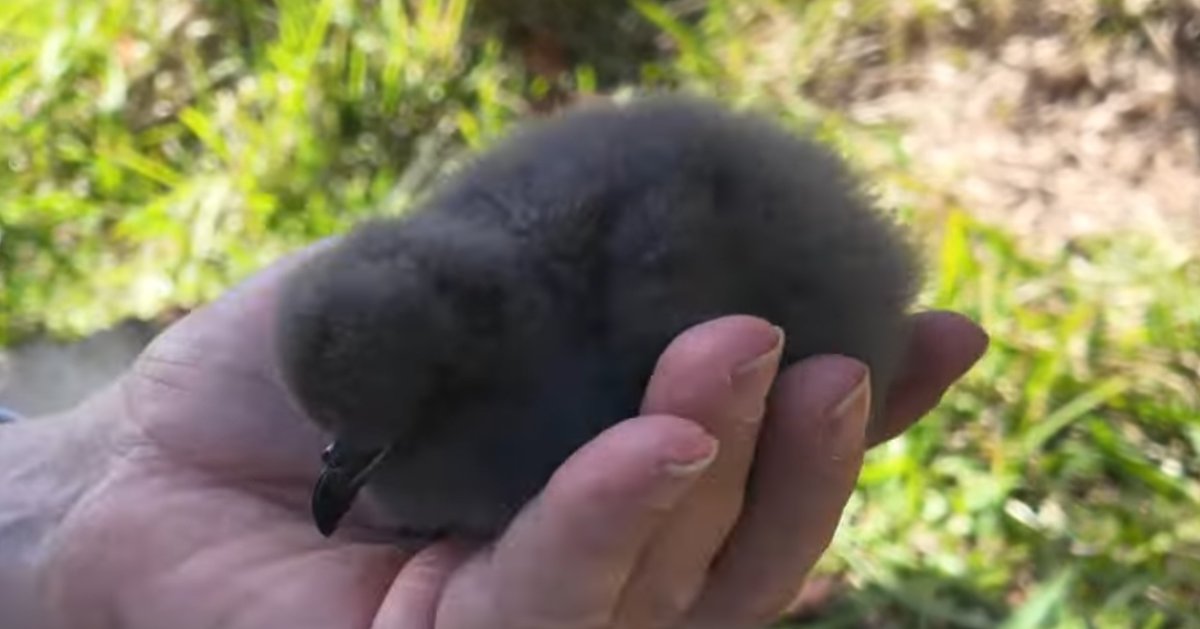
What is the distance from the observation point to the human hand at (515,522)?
1333mm

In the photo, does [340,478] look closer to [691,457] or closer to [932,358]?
[691,457]

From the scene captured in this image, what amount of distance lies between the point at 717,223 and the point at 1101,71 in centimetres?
176

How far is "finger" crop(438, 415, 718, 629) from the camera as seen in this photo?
1.30 meters

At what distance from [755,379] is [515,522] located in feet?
0.68

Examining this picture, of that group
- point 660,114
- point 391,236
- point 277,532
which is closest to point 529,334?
point 391,236

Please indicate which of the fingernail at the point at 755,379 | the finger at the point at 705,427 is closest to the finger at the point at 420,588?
the finger at the point at 705,427

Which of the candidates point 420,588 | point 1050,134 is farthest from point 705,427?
point 1050,134

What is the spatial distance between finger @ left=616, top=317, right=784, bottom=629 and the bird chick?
75 millimetres

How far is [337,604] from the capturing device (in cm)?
151

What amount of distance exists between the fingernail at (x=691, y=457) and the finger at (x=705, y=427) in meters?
0.04

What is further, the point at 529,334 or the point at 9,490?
the point at 9,490

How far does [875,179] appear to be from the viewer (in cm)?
245

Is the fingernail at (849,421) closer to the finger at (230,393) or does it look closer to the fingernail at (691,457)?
the fingernail at (691,457)

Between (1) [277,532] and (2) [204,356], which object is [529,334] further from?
(2) [204,356]
